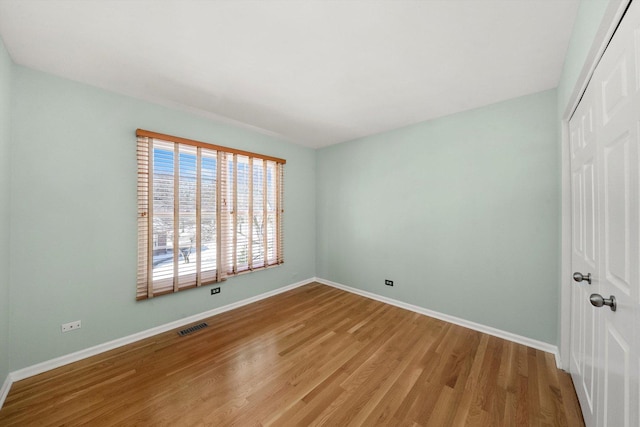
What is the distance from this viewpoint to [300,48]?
1.81 m

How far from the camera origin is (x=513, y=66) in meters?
2.00

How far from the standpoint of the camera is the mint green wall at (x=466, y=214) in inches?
93.1

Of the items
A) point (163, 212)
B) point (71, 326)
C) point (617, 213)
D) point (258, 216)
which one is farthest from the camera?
point (258, 216)

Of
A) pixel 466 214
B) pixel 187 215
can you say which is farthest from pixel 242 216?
pixel 466 214

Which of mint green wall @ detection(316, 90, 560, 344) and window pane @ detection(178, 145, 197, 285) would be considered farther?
window pane @ detection(178, 145, 197, 285)

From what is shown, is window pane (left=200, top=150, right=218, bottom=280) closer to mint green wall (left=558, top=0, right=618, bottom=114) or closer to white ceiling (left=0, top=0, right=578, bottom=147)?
white ceiling (left=0, top=0, right=578, bottom=147)

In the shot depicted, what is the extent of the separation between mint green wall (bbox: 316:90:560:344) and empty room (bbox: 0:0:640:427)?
0.08 feet

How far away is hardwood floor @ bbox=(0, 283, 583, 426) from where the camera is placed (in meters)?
1.59

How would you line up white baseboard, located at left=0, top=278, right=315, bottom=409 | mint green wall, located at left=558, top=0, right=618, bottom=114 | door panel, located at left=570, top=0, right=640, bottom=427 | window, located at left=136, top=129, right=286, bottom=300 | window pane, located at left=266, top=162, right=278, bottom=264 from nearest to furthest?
1. door panel, located at left=570, top=0, right=640, bottom=427
2. mint green wall, located at left=558, top=0, right=618, bottom=114
3. white baseboard, located at left=0, top=278, right=315, bottom=409
4. window, located at left=136, top=129, right=286, bottom=300
5. window pane, located at left=266, top=162, right=278, bottom=264

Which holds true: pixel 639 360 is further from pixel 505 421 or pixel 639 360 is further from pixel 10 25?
pixel 10 25

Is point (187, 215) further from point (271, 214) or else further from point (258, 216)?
point (271, 214)

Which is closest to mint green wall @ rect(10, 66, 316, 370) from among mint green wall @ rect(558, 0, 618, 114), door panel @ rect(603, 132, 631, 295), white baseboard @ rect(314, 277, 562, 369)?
white baseboard @ rect(314, 277, 562, 369)

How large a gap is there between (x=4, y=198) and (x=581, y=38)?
4177 millimetres

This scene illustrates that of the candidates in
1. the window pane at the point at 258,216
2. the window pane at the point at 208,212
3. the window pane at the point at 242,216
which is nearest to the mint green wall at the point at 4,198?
the window pane at the point at 208,212
